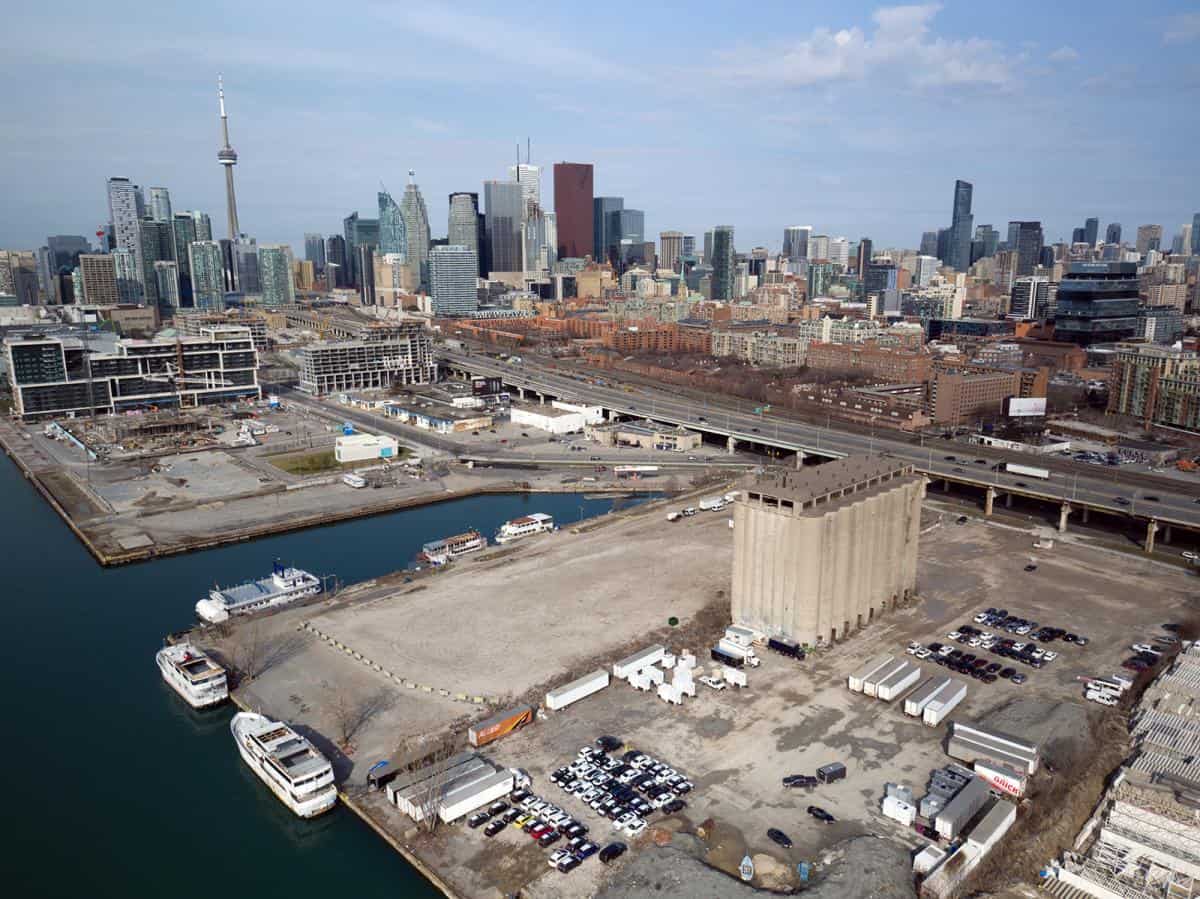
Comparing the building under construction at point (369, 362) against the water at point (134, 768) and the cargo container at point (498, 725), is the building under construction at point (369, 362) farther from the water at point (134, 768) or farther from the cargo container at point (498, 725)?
the cargo container at point (498, 725)

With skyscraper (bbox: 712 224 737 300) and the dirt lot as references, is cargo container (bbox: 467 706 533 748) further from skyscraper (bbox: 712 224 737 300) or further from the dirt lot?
skyscraper (bbox: 712 224 737 300)

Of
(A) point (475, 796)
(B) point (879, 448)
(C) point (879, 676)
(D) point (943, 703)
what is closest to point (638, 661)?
(C) point (879, 676)

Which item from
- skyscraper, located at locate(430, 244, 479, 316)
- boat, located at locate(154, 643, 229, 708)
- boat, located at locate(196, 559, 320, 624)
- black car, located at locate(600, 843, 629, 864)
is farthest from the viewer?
skyscraper, located at locate(430, 244, 479, 316)

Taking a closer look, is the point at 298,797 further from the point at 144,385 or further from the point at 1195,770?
the point at 144,385

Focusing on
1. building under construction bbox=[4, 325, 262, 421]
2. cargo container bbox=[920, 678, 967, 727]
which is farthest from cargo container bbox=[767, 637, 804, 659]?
building under construction bbox=[4, 325, 262, 421]

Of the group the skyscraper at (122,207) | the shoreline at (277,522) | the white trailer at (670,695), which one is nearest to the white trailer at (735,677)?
the white trailer at (670,695)

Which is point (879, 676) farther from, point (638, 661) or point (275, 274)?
point (275, 274)
